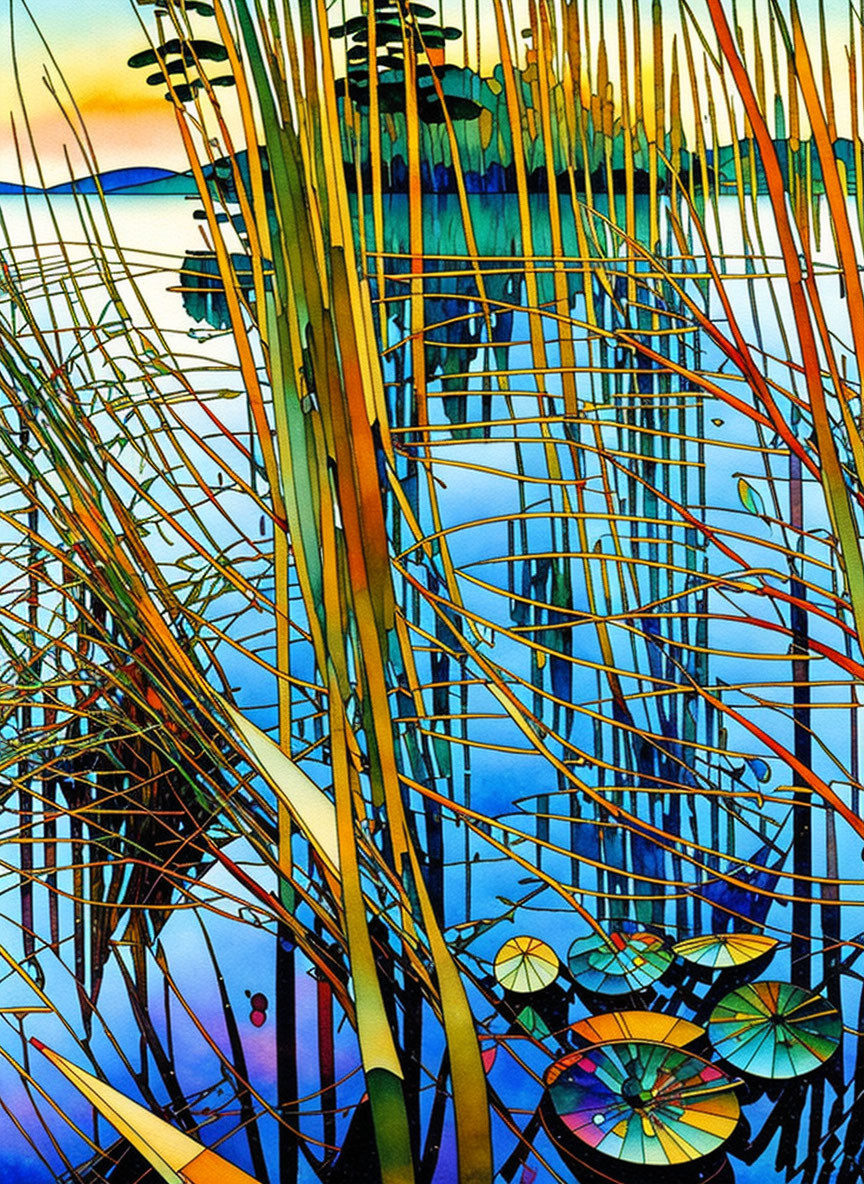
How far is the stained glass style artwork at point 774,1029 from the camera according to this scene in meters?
0.58

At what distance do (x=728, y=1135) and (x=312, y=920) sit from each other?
11.8 inches

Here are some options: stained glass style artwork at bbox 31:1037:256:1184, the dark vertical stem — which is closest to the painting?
the dark vertical stem

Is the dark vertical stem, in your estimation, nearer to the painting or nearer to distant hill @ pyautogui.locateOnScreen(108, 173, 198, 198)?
the painting

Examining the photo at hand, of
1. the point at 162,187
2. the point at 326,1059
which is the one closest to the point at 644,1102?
the point at 326,1059

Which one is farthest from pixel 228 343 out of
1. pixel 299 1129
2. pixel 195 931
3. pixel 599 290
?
pixel 299 1129

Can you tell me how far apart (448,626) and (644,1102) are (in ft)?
1.01

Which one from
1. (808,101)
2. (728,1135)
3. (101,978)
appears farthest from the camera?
(101,978)

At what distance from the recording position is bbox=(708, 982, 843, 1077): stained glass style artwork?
581 mm

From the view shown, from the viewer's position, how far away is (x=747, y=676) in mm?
666

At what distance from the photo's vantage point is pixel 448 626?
619mm

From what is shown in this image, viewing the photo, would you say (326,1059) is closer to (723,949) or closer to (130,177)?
(723,949)

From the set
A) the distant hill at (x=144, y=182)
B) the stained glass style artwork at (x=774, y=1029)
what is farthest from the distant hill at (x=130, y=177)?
the stained glass style artwork at (x=774, y=1029)

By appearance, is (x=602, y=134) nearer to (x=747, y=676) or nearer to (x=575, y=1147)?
(x=747, y=676)

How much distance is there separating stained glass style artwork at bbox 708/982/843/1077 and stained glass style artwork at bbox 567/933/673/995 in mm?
47
